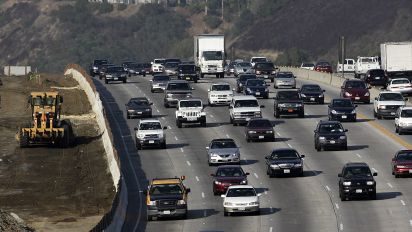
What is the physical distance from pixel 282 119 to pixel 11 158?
66.7 ft

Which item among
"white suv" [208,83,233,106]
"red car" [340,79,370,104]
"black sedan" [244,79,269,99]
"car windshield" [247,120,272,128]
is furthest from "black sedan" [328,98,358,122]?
"black sedan" [244,79,269,99]

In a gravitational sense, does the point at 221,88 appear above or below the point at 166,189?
above

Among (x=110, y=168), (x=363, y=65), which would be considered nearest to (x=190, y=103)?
(x=110, y=168)

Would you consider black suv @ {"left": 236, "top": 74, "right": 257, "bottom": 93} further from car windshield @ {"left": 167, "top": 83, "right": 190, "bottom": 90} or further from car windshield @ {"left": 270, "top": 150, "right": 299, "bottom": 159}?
car windshield @ {"left": 270, "top": 150, "right": 299, "bottom": 159}

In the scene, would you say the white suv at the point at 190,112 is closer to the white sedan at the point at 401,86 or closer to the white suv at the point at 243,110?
the white suv at the point at 243,110

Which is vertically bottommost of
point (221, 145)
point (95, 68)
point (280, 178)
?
point (280, 178)

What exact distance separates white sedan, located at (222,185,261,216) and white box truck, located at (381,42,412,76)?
61828 mm

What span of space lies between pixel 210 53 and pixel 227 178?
60.8 m

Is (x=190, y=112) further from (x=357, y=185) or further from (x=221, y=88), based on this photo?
(x=357, y=185)

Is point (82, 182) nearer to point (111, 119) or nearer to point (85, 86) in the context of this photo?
point (111, 119)

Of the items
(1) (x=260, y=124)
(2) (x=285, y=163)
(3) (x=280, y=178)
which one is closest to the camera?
(2) (x=285, y=163)

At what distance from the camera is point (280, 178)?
59.1 metres

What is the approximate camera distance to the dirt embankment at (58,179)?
2007 inches

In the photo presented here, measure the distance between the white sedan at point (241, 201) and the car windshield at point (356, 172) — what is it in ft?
16.7
